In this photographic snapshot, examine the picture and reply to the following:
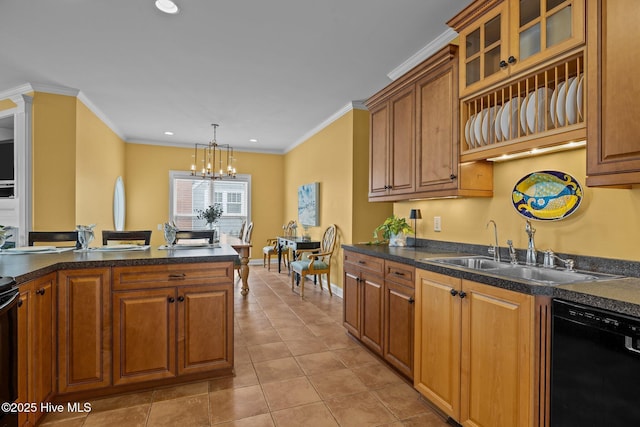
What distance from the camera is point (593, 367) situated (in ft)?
4.09

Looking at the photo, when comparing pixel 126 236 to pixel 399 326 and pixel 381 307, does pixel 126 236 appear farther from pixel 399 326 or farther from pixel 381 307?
pixel 399 326

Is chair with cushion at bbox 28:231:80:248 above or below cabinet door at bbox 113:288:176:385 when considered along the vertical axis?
above

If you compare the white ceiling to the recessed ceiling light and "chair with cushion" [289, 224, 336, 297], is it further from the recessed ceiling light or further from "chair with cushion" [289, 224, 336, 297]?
"chair with cushion" [289, 224, 336, 297]

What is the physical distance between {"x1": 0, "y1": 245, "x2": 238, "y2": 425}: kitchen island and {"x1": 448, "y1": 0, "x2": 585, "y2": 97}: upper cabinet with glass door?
2.15 m

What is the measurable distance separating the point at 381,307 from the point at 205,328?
53.3 inches

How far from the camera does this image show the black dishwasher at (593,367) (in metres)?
1.14

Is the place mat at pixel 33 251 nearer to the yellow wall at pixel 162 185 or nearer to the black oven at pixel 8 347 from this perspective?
the black oven at pixel 8 347

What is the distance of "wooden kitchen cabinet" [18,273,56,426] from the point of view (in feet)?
5.83

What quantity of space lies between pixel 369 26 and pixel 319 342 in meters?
2.89

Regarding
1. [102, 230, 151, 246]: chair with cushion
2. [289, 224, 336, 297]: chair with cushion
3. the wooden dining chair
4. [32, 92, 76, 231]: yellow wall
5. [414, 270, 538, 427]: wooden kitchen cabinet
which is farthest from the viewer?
[289, 224, 336, 297]: chair with cushion

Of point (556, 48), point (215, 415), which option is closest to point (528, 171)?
point (556, 48)

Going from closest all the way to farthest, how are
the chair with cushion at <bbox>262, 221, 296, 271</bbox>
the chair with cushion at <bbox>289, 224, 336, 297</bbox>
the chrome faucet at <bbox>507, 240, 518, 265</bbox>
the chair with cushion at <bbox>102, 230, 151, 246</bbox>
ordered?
1. the chrome faucet at <bbox>507, 240, 518, 265</bbox>
2. the chair with cushion at <bbox>102, 230, 151, 246</bbox>
3. the chair with cushion at <bbox>289, 224, 336, 297</bbox>
4. the chair with cushion at <bbox>262, 221, 296, 271</bbox>

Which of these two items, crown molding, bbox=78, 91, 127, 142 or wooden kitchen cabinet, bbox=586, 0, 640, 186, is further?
crown molding, bbox=78, 91, 127, 142

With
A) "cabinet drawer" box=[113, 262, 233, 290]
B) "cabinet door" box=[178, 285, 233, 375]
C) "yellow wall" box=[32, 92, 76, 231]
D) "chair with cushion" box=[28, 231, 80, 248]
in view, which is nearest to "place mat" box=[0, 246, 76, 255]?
"chair with cushion" box=[28, 231, 80, 248]
